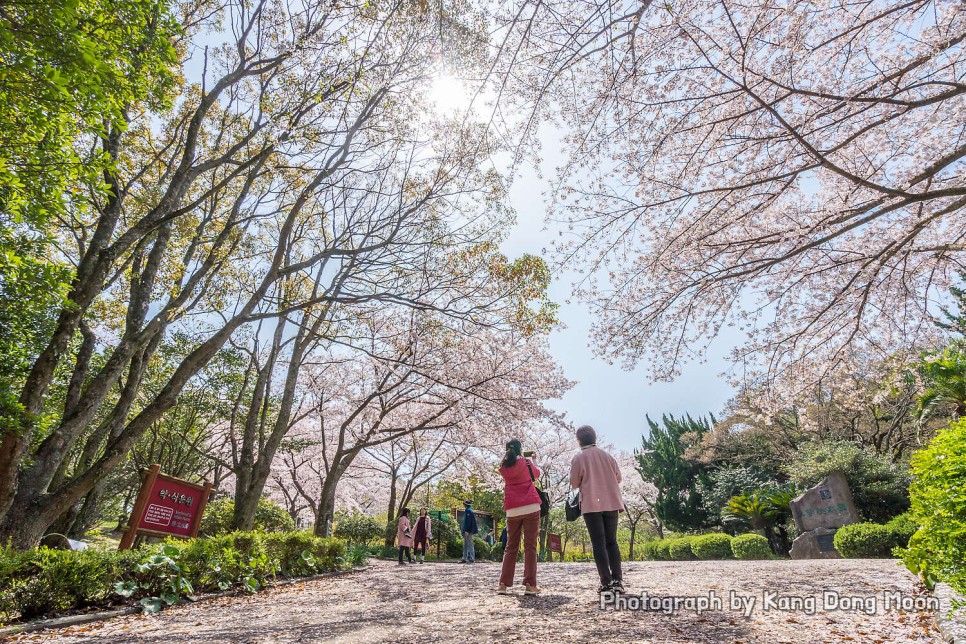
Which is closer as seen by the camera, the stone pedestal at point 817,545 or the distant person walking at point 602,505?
the distant person walking at point 602,505

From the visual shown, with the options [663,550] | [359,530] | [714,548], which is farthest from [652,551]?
[359,530]

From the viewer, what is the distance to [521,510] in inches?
187

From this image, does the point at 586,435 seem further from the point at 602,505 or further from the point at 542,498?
the point at 542,498

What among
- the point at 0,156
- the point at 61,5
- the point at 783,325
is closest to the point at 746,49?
the point at 783,325

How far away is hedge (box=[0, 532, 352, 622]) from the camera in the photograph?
395 cm

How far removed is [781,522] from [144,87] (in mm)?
20224

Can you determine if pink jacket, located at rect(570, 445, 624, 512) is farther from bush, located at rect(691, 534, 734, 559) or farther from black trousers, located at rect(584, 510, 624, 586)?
bush, located at rect(691, 534, 734, 559)

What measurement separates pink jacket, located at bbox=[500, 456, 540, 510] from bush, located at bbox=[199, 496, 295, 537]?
11973mm

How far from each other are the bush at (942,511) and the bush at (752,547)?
10784 mm

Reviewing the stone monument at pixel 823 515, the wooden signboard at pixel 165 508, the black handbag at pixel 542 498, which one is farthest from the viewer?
the stone monument at pixel 823 515

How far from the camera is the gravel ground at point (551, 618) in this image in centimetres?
311

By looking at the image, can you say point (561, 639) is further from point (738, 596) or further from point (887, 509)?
point (887, 509)

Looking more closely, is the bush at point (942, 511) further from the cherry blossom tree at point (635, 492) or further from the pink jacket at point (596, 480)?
the cherry blossom tree at point (635, 492)

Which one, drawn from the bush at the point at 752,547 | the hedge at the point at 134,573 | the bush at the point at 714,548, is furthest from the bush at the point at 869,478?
the hedge at the point at 134,573
